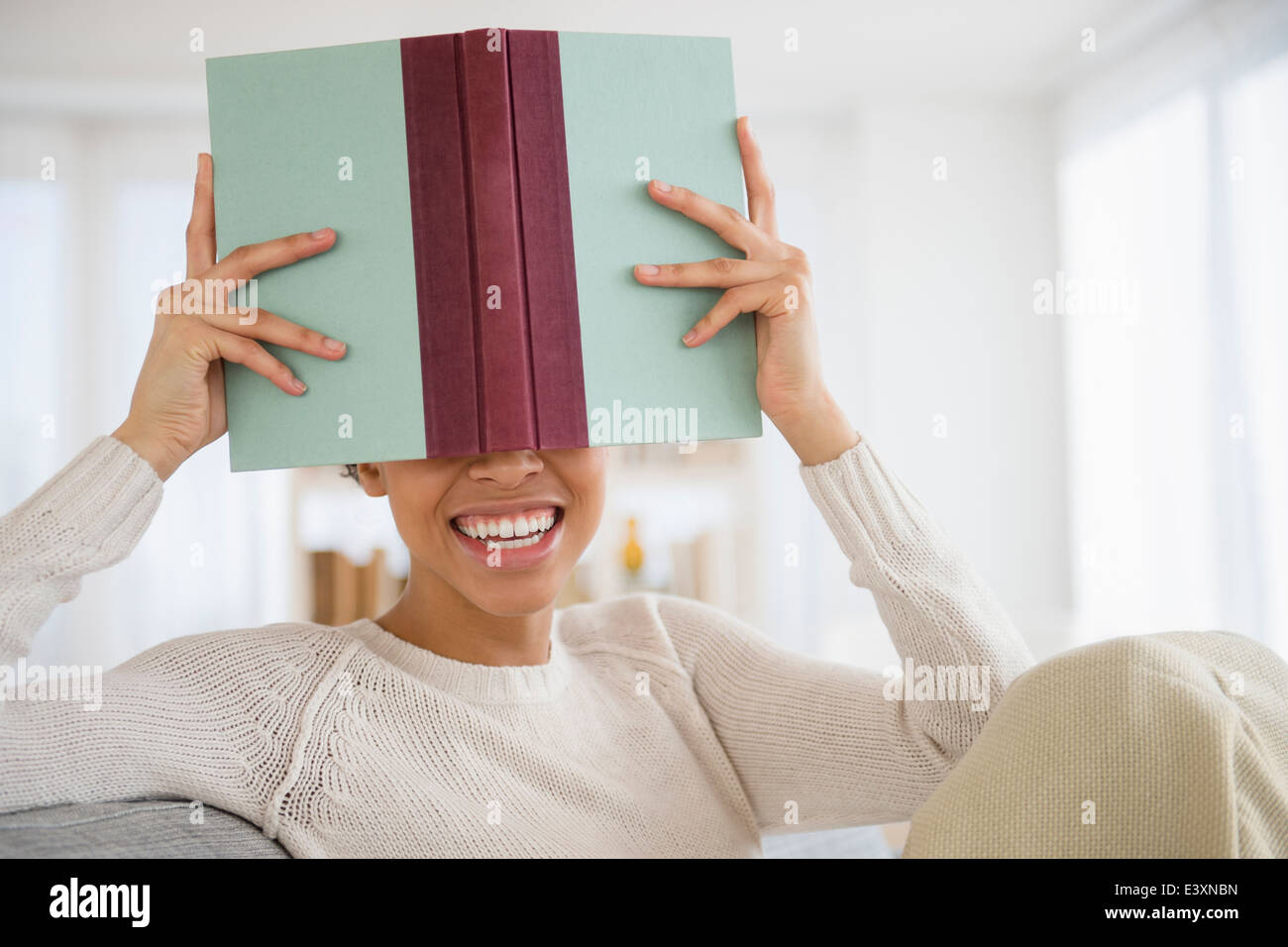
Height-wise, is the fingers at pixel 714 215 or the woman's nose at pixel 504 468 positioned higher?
the fingers at pixel 714 215

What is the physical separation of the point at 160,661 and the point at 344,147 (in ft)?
1.55

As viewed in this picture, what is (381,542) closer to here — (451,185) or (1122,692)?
(451,185)

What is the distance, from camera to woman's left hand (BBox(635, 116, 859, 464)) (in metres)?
0.86

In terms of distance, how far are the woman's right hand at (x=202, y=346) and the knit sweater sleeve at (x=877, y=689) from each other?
51cm

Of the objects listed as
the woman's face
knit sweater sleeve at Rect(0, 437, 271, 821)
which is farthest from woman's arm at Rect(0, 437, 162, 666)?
the woman's face

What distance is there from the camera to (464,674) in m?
0.97

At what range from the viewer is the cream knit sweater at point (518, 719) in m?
0.78

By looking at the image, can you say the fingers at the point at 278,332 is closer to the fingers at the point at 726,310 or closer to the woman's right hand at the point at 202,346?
the woman's right hand at the point at 202,346

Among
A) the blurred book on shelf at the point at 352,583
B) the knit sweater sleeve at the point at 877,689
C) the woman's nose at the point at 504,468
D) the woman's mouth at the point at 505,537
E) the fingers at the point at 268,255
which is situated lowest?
the blurred book on shelf at the point at 352,583

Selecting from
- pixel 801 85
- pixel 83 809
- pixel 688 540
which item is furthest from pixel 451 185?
pixel 801 85

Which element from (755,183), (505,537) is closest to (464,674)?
(505,537)

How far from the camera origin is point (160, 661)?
2.68 feet

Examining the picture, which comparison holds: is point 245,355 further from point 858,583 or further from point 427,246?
point 858,583

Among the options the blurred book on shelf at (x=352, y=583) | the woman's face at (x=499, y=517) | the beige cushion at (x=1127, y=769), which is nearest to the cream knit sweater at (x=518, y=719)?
the woman's face at (x=499, y=517)
